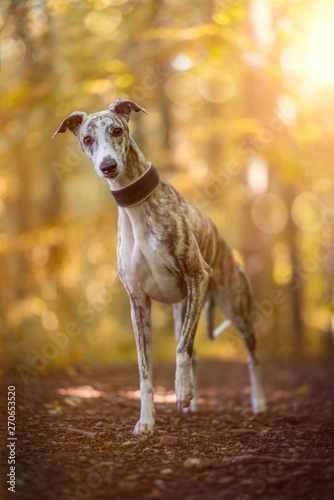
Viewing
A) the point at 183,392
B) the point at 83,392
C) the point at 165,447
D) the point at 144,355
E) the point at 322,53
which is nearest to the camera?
the point at 165,447

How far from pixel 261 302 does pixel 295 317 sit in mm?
1992

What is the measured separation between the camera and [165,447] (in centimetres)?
346

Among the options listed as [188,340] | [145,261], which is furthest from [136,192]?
[188,340]

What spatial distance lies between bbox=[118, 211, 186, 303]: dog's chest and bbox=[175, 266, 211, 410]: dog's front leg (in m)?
0.16

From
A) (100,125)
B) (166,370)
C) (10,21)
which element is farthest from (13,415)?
(166,370)

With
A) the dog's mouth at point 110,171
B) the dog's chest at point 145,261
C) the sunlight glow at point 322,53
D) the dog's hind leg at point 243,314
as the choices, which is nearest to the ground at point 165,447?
the dog's hind leg at point 243,314

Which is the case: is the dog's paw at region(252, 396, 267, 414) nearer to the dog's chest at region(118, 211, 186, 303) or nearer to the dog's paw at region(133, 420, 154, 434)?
the dog's paw at region(133, 420, 154, 434)

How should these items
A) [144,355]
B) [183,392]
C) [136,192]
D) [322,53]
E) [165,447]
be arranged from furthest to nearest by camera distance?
[322,53]
[144,355]
[136,192]
[183,392]
[165,447]

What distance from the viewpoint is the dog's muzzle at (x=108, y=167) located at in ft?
11.0

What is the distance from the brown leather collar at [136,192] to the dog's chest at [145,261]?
4.3 inches

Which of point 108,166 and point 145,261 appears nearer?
point 108,166

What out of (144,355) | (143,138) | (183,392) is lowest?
(183,392)

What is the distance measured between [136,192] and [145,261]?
54 cm

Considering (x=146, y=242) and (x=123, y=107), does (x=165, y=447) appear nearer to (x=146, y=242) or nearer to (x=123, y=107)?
(x=146, y=242)
